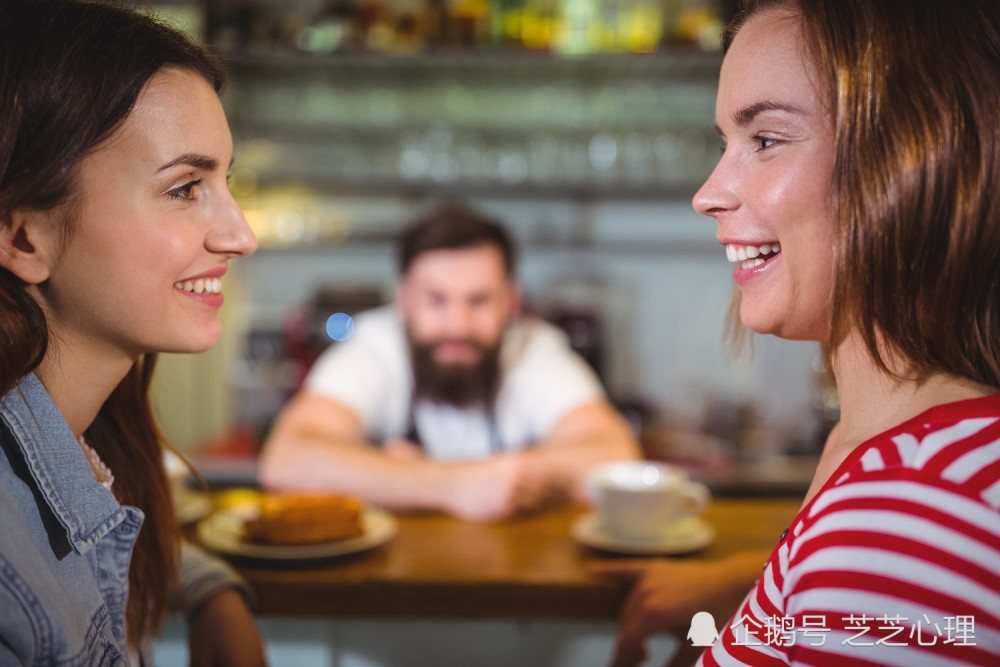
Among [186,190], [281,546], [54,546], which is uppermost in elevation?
[186,190]

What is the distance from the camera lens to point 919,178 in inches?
27.3

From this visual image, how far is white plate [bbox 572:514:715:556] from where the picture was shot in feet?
4.59

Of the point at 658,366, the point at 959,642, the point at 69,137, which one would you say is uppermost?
the point at 69,137

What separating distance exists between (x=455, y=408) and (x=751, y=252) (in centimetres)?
198

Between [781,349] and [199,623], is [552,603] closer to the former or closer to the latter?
[199,623]

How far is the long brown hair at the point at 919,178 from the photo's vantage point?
695 millimetres

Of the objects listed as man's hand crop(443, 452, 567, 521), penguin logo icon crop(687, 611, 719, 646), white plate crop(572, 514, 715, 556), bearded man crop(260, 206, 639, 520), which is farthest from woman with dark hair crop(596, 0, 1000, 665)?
bearded man crop(260, 206, 639, 520)

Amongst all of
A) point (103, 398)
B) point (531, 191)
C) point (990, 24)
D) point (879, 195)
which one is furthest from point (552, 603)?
point (531, 191)

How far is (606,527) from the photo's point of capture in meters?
1.47

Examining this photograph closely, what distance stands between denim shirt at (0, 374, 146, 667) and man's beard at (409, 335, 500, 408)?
1.75 m

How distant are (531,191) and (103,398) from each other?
288 centimetres

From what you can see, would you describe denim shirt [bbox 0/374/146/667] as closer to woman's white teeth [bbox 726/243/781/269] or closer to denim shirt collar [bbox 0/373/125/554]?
denim shirt collar [bbox 0/373/125/554]

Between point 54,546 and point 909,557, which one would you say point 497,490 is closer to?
point 54,546

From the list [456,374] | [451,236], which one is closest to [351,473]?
[456,374]
